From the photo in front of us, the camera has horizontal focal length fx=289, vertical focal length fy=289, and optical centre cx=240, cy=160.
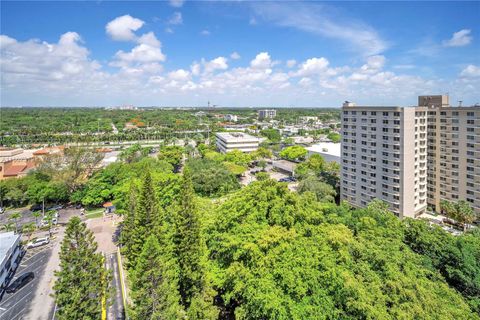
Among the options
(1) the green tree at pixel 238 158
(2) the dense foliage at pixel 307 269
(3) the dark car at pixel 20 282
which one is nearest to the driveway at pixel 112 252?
(3) the dark car at pixel 20 282

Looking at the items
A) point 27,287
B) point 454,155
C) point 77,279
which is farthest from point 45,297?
point 454,155

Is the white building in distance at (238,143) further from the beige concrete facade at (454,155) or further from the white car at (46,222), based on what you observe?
the beige concrete facade at (454,155)

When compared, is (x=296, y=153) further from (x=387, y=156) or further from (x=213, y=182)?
(x=387, y=156)

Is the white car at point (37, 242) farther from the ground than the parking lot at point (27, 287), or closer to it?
farther from the ground

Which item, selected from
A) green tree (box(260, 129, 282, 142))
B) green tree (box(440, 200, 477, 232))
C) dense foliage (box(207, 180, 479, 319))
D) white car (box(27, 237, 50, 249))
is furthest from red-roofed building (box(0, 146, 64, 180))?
green tree (box(260, 129, 282, 142))

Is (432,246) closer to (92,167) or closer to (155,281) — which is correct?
(155,281)

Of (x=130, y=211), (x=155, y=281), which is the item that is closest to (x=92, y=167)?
(x=130, y=211)

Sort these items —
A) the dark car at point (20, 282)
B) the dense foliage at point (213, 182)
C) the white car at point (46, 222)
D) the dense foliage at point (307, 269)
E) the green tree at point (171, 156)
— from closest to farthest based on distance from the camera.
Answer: the dense foliage at point (307, 269) < the dark car at point (20, 282) < the white car at point (46, 222) < the dense foliage at point (213, 182) < the green tree at point (171, 156)

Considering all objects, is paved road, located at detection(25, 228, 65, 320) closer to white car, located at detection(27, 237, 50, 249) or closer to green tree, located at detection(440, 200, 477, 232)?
white car, located at detection(27, 237, 50, 249)

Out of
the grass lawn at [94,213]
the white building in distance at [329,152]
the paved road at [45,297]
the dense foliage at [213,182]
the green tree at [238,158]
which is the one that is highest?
the white building in distance at [329,152]
